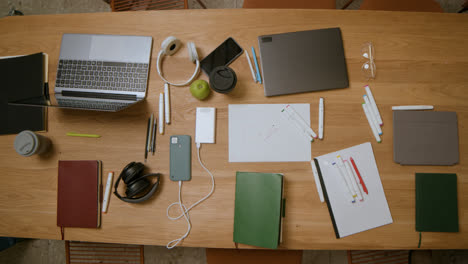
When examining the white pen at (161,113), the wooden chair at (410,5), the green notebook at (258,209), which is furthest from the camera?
the wooden chair at (410,5)

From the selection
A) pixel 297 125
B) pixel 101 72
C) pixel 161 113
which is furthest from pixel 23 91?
pixel 297 125

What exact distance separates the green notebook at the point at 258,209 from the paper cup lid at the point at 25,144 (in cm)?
79

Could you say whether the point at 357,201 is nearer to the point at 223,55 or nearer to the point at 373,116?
the point at 373,116

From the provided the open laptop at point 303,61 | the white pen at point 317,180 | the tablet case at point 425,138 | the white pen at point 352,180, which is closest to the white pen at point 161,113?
the open laptop at point 303,61

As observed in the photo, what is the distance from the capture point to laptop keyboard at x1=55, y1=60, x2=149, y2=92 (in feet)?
3.11

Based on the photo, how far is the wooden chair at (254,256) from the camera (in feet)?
3.49

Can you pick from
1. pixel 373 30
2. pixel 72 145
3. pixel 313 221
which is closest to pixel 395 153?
pixel 313 221

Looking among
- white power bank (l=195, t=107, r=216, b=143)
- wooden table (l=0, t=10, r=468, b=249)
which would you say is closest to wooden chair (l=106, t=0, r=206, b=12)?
wooden table (l=0, t=10, r=468, b=249)

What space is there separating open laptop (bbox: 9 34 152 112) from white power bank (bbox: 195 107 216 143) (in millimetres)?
251

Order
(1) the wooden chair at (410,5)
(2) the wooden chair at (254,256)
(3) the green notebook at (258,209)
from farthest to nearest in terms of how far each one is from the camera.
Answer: (1) the wooden chair at (410,5)
(2) the wooden chair at (254,256)
(3) the green notebook at (258,209)

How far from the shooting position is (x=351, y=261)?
41.3 inches

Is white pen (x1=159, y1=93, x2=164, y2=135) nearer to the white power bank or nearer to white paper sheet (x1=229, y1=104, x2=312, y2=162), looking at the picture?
the white power bank

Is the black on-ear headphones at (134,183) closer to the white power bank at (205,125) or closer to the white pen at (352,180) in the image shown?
the white power bank at (205,125)

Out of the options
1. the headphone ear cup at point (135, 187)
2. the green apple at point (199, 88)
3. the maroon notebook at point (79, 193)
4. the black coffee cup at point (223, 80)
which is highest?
the black coffee cup at point (223, 80)
